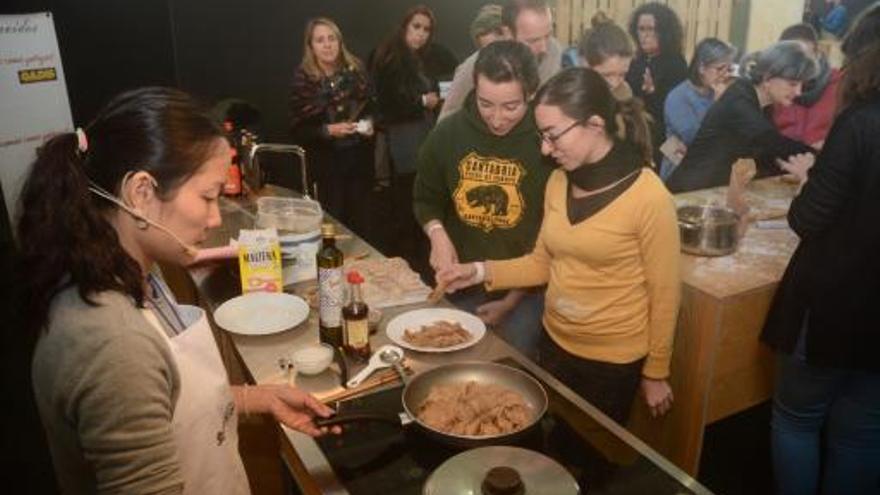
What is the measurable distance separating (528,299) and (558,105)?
0.80m

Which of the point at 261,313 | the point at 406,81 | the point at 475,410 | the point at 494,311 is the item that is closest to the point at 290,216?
the point at 261,313

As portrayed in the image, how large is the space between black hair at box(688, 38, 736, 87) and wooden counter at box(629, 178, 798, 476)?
0.82 m

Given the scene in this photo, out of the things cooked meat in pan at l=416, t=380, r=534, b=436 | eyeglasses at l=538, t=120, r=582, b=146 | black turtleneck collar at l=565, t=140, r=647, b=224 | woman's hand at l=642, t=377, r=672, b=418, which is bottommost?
woman's hand at l=642, t=377, r=672, b=418

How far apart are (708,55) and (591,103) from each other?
4.02 feet

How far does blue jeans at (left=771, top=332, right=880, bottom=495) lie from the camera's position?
195cm

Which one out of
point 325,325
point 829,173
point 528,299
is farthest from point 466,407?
point 829,173

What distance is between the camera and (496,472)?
112cm

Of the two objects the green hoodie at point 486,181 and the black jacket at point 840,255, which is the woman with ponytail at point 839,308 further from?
the green hoodie at point 486,181

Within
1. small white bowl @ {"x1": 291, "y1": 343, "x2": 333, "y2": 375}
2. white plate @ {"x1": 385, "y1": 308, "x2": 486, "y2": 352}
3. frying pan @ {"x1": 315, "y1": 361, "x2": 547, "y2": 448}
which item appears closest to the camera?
frying pan @ {"x1": 315, "y1": 361, "x2": 547, "y2": 448}

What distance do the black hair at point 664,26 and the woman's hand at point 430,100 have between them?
2072 mm

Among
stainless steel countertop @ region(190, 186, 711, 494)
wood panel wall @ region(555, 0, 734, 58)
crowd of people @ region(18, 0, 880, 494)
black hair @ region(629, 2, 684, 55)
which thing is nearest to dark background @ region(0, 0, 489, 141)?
crowd of people @ region(18, 0, 880, 494)

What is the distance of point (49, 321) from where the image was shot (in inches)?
37.5

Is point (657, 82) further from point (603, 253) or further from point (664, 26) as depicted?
point (603, 253)

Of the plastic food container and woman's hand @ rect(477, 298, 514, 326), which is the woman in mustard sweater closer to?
woman's hand @ rect(477, 298, 514, 326)
